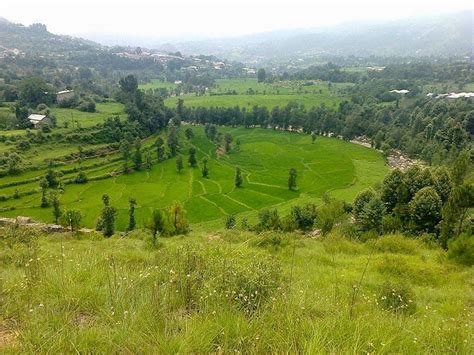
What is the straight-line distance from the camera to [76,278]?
226 inches

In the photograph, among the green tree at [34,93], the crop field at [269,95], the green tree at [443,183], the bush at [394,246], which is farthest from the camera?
the crop field at [269,95]

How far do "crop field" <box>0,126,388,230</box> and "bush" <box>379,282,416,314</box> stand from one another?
1443 inches

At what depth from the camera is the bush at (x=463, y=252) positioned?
1423 cm

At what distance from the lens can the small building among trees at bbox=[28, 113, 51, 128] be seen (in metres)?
69.7

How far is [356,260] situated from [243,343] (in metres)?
10.2

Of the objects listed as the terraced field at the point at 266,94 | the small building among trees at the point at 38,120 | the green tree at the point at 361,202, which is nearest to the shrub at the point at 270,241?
the green tree at the point at 361,202

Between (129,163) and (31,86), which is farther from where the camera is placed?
(31,86)

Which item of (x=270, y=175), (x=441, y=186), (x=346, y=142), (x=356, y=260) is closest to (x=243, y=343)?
(x=356, y=260)

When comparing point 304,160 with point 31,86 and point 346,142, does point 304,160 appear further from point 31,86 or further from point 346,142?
point 31,86

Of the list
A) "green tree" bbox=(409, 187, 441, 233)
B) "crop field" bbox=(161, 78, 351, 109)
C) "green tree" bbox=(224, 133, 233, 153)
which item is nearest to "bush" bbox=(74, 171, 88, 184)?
"green tree" bbox=(224, 133, 233, 153)

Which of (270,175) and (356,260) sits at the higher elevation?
(356,260)

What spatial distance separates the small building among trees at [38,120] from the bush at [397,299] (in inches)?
2863

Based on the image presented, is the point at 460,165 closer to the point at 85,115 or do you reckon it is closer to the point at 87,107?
the point at 85,115

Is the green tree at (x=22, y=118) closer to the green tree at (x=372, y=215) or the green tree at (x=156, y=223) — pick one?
the green tree at (x=156, y=223)
